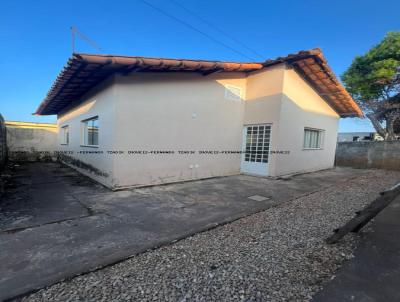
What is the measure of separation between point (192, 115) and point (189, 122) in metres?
0.28

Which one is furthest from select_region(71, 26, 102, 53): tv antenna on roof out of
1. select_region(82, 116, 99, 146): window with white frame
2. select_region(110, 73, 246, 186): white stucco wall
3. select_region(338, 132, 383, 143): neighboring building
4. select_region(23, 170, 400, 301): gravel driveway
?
select_region(338, 132, 383, 143): neighboring building

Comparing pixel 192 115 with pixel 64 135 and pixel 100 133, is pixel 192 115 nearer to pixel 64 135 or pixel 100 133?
pixel 100 133

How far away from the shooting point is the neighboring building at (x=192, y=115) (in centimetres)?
615

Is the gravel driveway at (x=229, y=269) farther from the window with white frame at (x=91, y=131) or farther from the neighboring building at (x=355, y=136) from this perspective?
the neighboring building at (x=355, y=136)

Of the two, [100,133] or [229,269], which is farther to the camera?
[100,133]

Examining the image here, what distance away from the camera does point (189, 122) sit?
24.3 ft

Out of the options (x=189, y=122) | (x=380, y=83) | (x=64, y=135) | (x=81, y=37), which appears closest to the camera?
(x=81, y=37)

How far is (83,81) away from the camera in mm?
6684

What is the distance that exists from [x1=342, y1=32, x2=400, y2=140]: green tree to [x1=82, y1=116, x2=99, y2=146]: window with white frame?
16482 mm

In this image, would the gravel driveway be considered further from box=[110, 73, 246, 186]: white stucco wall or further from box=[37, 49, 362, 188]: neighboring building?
box=[37, 49, 362, 188]: neighboring building

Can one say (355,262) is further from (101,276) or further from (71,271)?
(71,271)

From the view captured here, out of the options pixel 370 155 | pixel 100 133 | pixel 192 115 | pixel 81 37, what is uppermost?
pixel 81 37

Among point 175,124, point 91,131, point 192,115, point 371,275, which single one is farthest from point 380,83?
point 91,131

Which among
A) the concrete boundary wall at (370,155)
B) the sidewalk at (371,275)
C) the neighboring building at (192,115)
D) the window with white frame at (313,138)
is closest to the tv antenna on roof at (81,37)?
the neighboring building at (192,115)
